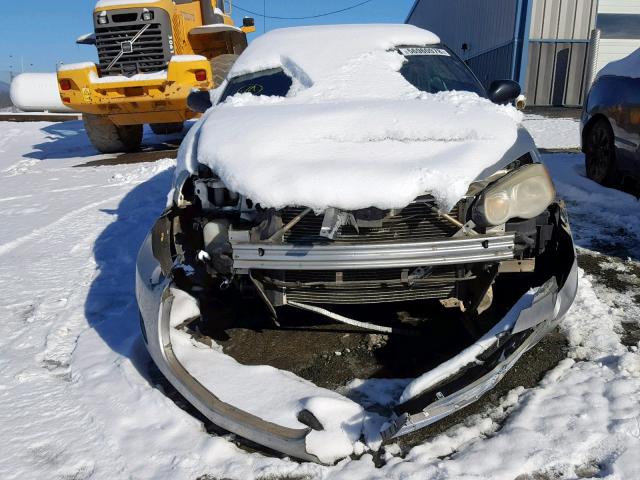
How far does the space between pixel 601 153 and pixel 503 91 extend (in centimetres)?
222

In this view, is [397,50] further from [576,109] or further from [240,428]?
[576,109]

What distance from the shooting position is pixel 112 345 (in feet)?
9.41

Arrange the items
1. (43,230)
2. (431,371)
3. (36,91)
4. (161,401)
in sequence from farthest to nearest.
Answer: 1. (36,91)
2. (43,230)
3. (161,401)
4. (431,371)

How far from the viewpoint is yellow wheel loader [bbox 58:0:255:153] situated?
24.6 feet

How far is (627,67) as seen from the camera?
5.01 m

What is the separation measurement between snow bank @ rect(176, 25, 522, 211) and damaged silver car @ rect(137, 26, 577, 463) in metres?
0.07

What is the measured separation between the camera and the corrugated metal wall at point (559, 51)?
1472 centimetres

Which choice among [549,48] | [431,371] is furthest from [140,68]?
[549,48]

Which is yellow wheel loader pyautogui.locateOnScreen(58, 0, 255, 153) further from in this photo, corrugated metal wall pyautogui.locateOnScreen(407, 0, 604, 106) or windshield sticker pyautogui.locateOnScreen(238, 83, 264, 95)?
corrugated metal wall pyautogui.locateOnScreen(407, 0, 604, 106)

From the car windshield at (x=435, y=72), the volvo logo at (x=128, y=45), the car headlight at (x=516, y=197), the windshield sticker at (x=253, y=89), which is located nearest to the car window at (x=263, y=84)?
the windshield sticker at (x=253, y=89)

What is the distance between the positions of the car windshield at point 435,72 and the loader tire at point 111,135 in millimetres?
6433

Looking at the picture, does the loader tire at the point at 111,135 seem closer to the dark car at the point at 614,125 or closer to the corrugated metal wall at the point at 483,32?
the dark car at the point at 614,125

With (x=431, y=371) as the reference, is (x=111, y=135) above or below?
below

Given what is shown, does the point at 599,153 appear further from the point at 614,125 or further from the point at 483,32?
the point at 483,32
